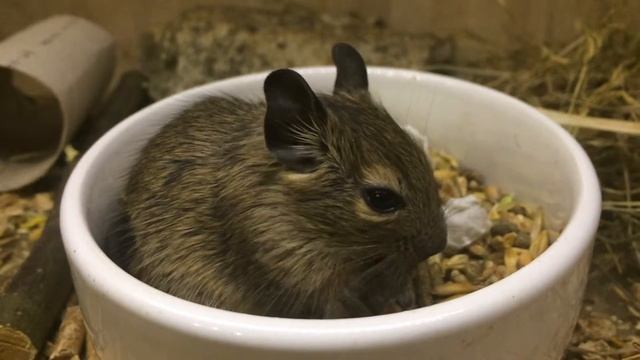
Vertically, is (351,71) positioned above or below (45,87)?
above

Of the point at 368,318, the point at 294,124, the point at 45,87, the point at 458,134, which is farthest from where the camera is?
the point at 45,87

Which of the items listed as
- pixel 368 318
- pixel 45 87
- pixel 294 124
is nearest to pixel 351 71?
pixel 294 124

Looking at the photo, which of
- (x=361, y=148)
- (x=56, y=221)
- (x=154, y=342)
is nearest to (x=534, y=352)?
(x=361, y=148)

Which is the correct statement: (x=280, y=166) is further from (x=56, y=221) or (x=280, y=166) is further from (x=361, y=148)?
(x=56, y=221)

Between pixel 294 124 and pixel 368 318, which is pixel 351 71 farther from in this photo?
pixel 368 318

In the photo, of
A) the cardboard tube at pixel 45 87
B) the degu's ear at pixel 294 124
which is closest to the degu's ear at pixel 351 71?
the degu's ear at pixel 294 124

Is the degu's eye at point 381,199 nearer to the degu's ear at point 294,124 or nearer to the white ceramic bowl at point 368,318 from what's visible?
the degu's ear at point 294,124

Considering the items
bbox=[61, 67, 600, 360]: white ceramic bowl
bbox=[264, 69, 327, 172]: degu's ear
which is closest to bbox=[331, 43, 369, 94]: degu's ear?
bbox=[264, 69, 327, 172]: degu's ear
